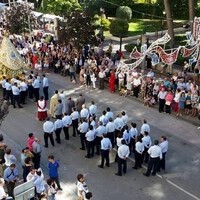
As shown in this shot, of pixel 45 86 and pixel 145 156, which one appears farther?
pixel 45 86

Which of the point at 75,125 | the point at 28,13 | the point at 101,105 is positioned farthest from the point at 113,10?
the point at 75,125

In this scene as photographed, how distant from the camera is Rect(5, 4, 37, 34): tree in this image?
31625 millimetres

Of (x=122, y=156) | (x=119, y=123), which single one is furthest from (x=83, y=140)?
(x=122, y=156)

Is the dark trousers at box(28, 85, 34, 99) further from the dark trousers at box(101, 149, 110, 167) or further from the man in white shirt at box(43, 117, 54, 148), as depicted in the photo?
the dark trousers at box(101, 149, 110, 167)

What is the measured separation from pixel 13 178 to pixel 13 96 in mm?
8621

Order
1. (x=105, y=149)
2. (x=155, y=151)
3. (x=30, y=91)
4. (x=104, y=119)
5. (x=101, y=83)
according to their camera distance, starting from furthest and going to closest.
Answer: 1. (x=101, y=83)
2. (x=30, y=91)
3. (x=104, y=119)
4. (x=105, y=149)
5. (x=155, y=151)

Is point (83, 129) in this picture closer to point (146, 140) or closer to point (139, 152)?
point (139, 152)

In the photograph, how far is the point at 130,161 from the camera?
1609cm

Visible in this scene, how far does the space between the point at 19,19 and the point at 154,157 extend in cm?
2012

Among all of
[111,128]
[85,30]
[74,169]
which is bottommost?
[74,169]

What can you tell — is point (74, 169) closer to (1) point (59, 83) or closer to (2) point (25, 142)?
(2) point (25, 142)

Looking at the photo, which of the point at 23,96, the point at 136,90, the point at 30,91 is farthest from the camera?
the point at 30,91

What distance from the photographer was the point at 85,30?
2570 centimetres

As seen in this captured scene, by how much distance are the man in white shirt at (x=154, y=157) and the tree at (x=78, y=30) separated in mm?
12596
